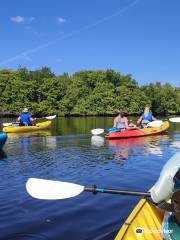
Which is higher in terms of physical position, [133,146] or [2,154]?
[133,146]

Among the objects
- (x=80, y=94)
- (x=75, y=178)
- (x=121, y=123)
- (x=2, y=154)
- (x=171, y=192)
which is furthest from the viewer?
(x=80, y=94)

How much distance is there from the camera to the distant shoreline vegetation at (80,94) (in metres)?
64.4

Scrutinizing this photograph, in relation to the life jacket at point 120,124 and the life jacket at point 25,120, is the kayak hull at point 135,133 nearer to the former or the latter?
the life jacket at point 120,124

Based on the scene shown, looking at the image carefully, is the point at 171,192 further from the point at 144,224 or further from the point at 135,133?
the point at 135,133

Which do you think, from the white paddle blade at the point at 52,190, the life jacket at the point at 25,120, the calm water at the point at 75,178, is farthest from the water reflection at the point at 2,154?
the life jacket at the point at 25,120

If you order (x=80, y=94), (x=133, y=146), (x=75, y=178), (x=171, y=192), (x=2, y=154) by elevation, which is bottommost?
(x=75, y=178)

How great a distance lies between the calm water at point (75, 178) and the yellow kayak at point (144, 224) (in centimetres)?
105

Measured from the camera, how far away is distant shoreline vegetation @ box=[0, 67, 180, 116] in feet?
211

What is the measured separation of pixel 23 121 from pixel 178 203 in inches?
803

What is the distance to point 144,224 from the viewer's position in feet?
15.5

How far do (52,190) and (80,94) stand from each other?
69.4 m

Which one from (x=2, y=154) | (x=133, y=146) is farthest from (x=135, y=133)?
(x=2, y=154)

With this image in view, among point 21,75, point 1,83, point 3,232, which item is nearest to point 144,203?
point 3,232

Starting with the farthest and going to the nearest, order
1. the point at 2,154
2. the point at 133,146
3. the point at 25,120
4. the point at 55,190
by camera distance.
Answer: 1. the point at 25,120
2. the point at 133,146
3. the point at 2,154
4. the point at 55,190
